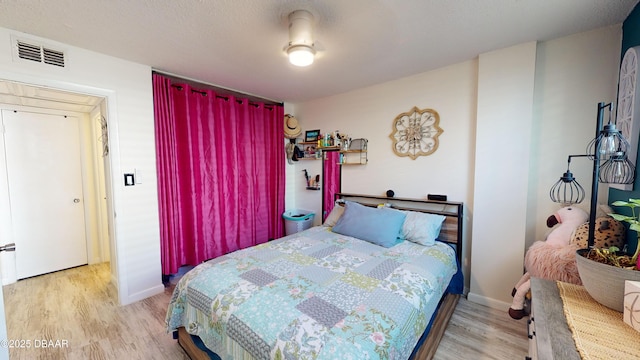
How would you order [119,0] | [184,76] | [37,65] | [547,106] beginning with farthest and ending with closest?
[184,76], [547,106], [37,65], [119,0]

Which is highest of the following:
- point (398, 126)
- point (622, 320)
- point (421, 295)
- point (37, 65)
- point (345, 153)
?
point (37, 65)

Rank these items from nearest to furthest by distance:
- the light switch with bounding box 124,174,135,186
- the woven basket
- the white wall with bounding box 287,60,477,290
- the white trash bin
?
the woven basket
the light switch with bounding box 124,174,135,186
the white wall with bounding box 287,60,477,290
the white trash bin

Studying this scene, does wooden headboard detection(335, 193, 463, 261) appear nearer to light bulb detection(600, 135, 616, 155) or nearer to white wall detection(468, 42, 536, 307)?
white wall detection(468, 42, 536, 307)

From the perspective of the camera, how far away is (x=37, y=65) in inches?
76.4

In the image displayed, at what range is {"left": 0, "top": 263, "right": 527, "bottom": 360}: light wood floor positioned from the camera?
179 centimetres

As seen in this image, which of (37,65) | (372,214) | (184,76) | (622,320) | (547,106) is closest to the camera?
(622,320)

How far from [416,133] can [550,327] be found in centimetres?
217

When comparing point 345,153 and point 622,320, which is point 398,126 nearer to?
point 345,153

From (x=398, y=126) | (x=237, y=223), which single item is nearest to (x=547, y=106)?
(x=398, y=126)

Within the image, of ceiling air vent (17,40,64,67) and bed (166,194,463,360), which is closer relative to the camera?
bed (166,194,463,360)

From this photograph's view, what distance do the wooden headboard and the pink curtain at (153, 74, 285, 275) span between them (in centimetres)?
157

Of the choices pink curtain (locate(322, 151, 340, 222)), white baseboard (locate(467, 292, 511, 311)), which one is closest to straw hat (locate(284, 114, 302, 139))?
pink curtain (locate(322, 151, 340, 222))

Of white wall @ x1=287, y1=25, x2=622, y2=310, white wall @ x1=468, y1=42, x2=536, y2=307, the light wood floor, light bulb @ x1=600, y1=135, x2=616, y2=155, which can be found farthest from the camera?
white wall @ x1=468, y1=42, x2=536, y2=307

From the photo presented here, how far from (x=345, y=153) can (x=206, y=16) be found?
2247mm
